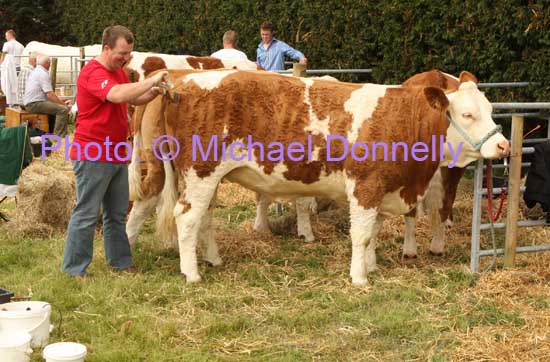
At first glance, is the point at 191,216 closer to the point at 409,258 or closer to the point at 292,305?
the point at 292,305

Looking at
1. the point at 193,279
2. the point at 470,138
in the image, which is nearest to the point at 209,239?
the point at 193,279

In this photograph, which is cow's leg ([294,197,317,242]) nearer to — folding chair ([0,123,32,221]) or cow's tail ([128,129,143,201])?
cow's tail ([128,129,143,201])

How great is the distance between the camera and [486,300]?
5.24 metres

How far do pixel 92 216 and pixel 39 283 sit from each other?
630 mm

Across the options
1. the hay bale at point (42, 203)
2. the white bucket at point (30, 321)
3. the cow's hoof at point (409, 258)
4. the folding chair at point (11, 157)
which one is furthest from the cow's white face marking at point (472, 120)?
the folding chair at point (11, 157)

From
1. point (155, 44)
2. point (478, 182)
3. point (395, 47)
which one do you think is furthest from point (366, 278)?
point (155, 44)

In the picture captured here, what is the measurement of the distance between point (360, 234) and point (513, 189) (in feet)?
4.30

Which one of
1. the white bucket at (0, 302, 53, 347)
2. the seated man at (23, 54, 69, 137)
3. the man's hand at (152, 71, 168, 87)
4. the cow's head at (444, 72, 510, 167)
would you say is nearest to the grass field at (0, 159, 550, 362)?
the white bucket at (0, 302, 53, 347)

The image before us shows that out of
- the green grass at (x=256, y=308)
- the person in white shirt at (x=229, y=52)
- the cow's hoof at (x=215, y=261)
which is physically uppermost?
the person in white shirt at (x=229, y=52)

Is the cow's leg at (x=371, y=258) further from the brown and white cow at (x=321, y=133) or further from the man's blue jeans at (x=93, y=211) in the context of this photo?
the man's blue jeans at (x=93, y=211)

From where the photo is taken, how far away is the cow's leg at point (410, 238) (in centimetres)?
642

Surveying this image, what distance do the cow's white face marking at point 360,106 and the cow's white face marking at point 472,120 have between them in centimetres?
58

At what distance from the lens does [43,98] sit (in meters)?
13.6

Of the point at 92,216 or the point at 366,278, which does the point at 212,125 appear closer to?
the point at 92,216
